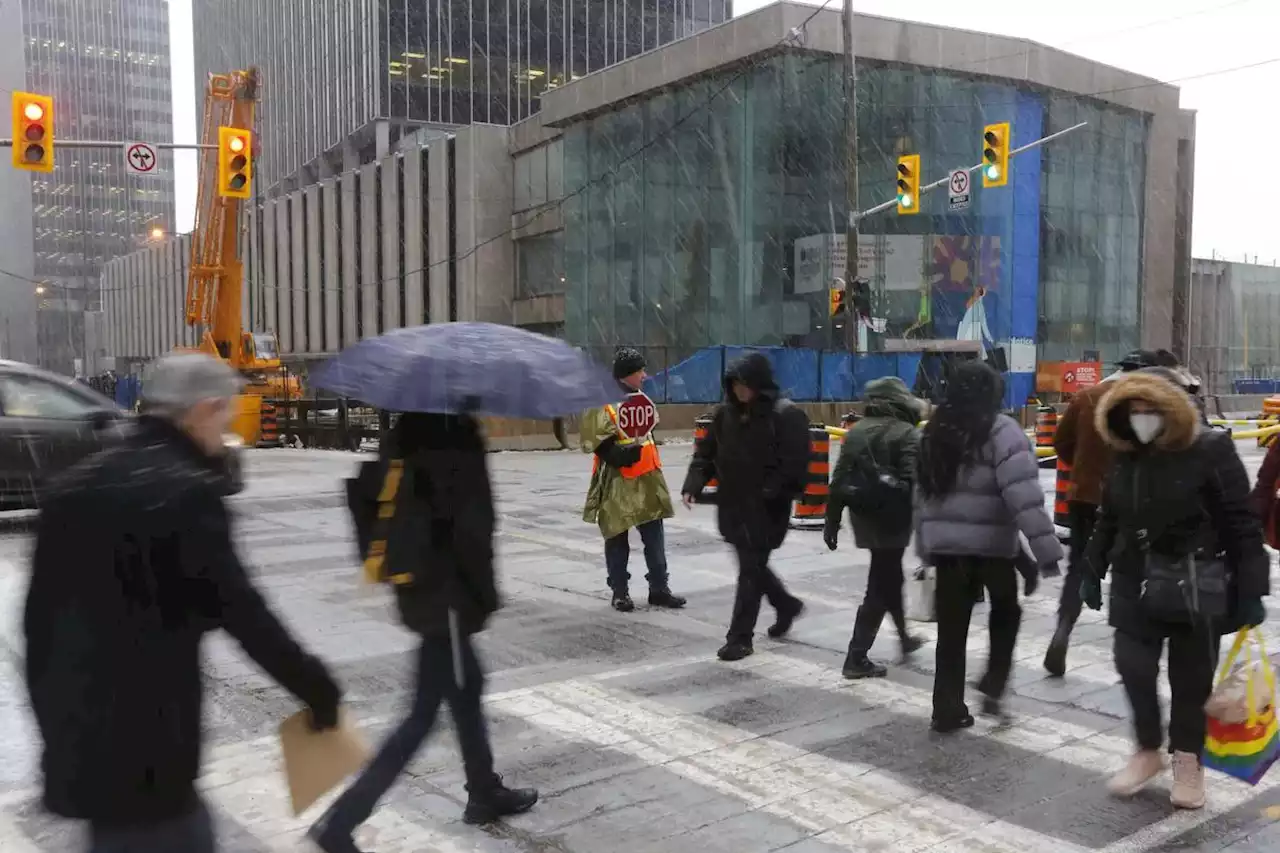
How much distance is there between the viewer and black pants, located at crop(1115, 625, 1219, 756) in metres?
4.11

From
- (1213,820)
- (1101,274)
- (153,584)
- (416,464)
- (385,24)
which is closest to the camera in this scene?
(153,584)

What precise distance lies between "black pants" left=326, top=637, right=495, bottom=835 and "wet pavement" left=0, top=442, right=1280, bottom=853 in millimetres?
272

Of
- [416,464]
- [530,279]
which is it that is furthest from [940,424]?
[530,279]

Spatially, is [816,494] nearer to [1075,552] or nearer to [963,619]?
[1075,552]

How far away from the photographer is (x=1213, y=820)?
162 inches

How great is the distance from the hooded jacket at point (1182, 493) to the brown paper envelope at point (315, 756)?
9.44 feet

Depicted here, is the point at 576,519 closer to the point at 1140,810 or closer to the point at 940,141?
the point at 1140,810

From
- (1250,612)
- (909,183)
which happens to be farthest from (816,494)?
(909,183)

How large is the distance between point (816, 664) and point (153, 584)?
14.9 feet

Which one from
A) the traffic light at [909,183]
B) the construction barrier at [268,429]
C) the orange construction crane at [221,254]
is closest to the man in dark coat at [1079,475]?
the traffic light at [909,183]

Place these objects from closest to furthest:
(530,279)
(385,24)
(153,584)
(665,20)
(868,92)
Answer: (153,584) → (868,92) → (530,279) → (385,24) → (665,20)

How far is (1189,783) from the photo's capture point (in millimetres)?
4191

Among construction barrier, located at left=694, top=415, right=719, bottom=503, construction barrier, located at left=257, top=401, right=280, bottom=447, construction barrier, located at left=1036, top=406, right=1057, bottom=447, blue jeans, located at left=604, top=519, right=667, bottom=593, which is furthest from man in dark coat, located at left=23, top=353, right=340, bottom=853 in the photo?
construction barrier, located at left=257, top=401, right=280, bottom=447

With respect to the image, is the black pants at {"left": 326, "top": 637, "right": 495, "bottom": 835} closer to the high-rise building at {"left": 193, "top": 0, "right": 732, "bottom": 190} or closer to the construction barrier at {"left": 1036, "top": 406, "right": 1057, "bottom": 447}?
the construction barrier at {"left": 1036, "top": 406, "right": 1057, "bottom": 447}
